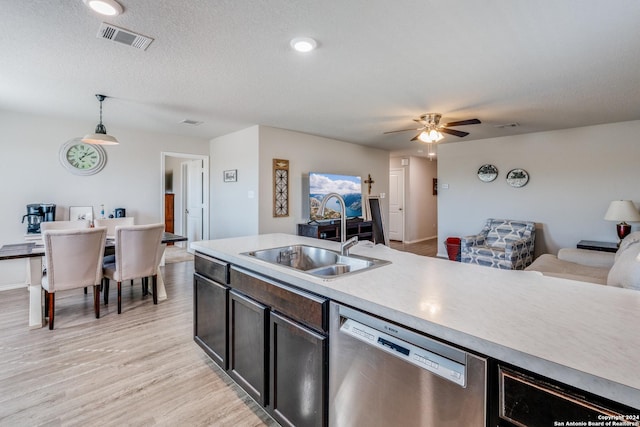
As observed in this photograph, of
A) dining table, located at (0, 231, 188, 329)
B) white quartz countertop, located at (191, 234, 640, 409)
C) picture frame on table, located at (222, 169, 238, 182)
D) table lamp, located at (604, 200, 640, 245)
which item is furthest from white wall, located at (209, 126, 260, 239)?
table lamp, located at (604, 200, 640, 245)

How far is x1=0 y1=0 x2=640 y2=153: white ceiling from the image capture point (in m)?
1.85

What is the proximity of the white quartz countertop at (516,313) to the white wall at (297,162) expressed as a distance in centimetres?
333

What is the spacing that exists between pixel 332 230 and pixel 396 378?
4.29 metres

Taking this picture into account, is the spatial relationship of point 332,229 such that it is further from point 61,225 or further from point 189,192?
point 61,225

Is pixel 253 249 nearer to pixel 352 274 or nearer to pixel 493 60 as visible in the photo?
pixel 352 274

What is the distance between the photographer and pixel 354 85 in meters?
→ 3.05

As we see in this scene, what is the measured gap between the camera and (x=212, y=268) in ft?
6.84

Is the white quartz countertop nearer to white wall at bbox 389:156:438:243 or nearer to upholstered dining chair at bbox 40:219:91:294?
upholstered dining chair at bbox 40:219:91:294

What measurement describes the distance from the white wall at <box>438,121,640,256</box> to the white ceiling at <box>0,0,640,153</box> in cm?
57

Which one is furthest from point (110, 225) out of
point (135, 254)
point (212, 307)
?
point (212, 307)

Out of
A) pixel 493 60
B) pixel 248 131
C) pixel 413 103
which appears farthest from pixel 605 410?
pixel 248 131

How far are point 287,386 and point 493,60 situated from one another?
9.11ft

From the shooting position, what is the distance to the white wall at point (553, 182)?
15.0 ft

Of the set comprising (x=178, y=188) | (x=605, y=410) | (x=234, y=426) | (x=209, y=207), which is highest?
(x=178, y=188)
